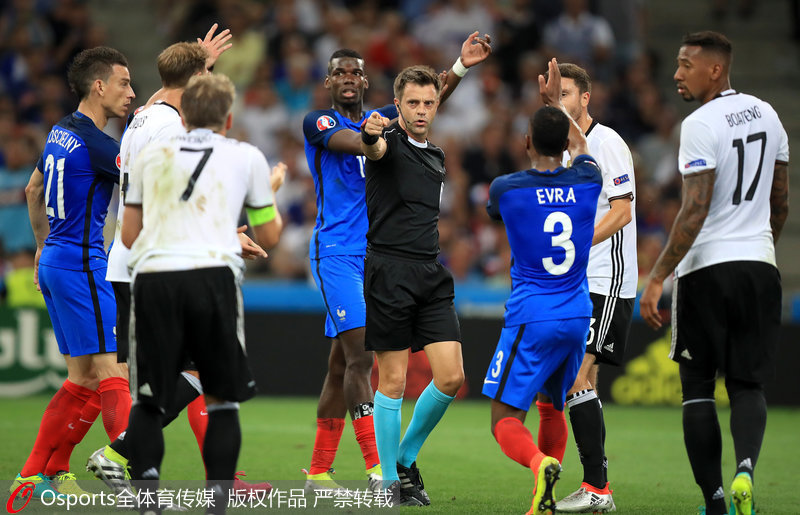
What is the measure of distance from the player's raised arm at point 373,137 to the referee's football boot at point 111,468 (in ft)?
7.92

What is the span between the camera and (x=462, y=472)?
8234 mm

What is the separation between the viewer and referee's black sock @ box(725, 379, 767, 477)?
5.72 meters

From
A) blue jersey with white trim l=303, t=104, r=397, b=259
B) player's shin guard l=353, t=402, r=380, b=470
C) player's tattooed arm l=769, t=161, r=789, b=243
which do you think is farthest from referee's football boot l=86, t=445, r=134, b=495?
player's tattooed arm l=769, t=161, r=789, b=243

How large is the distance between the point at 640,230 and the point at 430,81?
30.8 ft

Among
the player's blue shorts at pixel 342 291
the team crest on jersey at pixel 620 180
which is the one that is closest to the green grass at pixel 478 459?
the player's blue shorts at pixel 342 291

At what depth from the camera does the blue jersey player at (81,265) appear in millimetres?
6707

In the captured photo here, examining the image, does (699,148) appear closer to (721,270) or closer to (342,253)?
(721,270)

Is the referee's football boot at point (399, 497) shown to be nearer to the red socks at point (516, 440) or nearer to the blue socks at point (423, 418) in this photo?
the blue socks at point (423, 418)

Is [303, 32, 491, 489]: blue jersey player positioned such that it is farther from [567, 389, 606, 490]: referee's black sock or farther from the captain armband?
the captain armband

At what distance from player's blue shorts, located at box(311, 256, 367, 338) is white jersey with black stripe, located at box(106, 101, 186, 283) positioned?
145 centimetres

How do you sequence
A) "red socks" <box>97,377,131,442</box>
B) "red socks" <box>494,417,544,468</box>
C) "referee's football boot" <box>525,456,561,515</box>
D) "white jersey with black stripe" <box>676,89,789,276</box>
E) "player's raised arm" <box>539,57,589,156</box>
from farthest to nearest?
"red socks" <box>97,377,131,442</box> → "player's raised arm" <box>539,57,589,156</box> → "white jersey with black stripe" <box>676,89,789,276</box> → "red socks" <box>494,417,544,468</box> → "referee's football boot" <box>525,456,561,515</box>

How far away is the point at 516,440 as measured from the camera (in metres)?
5.73

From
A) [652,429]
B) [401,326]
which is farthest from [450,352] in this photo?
[652,429]

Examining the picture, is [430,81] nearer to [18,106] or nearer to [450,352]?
[450,352]
